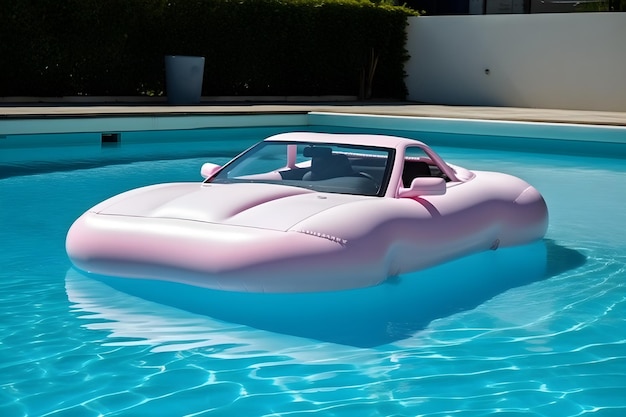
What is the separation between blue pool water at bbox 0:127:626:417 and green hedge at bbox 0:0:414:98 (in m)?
10.4

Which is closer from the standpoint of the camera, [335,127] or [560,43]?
[335,127]

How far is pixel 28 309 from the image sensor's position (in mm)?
4949

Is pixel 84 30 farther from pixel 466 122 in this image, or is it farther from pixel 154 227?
pixel 154 227

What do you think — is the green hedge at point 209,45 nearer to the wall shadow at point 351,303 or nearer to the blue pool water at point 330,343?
the blue pool water at point 330,343

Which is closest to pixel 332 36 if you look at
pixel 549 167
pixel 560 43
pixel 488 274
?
pixel 560 43

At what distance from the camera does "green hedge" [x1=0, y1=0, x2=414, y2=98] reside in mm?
16609

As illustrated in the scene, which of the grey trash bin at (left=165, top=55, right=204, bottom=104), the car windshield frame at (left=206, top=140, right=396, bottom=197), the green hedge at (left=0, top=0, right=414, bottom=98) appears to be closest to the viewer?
the car windshield frame at (left=206, top=140, right=396, bottom=197)

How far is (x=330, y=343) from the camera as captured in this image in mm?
4445

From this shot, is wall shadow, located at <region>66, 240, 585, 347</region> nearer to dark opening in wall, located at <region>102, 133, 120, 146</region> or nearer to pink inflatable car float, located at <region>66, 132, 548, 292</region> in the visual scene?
pink inflatable car float, located at <region>66, 132, 548, 292</region>

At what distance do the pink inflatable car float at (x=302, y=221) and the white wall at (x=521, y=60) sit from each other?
44.2 feet

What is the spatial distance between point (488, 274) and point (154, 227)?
7.26 ft

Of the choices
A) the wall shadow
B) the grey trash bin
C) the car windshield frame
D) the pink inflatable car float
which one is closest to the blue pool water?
the wall shadow

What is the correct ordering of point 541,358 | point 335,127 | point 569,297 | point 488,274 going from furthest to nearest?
point 335,127
point 488,274
point 569,297
point 541,358

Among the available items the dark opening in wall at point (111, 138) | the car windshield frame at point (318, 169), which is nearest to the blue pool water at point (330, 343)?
the car windshield frame at point (318, 169)
